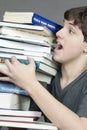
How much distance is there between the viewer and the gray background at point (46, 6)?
6.03 feet

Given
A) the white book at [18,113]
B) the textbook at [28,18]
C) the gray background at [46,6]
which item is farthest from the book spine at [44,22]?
the gray background at [46,6]

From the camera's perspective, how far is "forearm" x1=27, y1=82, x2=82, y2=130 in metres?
1.06

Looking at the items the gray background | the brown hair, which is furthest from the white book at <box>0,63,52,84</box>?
the gray background

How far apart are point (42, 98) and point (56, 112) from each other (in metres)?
0.07

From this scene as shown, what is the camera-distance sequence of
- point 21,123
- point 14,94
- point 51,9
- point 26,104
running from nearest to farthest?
point 21,123 < point 14,94 < point 26,104 < point 51,9

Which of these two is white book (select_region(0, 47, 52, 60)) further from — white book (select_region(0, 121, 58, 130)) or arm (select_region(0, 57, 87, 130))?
white book (select_region(0, 121, 58, 130))

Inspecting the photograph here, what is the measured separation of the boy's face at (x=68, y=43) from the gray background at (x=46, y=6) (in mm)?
524

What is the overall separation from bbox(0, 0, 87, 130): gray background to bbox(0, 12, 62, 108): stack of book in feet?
2.06

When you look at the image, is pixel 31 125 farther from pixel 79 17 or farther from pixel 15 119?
pixel 79 17

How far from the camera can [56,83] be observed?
1368 millimetres

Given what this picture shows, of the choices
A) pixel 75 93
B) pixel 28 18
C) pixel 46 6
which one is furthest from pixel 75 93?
pixel 46 6

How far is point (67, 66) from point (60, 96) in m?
0.14

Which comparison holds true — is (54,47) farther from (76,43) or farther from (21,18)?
(21,18)

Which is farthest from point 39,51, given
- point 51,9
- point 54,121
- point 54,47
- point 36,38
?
point 51,9
